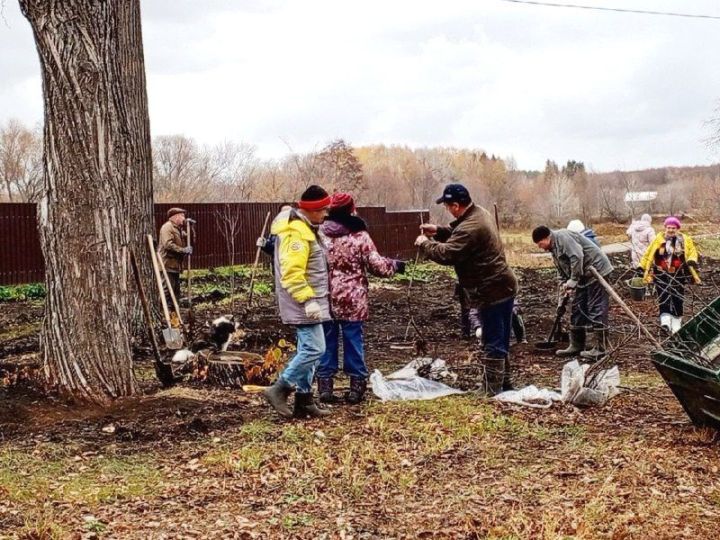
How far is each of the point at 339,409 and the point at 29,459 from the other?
2298mm

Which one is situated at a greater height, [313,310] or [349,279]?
[349,279]

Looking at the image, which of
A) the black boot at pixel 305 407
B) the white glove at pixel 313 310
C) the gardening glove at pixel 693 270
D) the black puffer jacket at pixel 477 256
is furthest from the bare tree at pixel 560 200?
the white glove at pixel 313 310

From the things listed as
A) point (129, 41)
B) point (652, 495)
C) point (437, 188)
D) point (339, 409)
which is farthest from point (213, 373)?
point (437, 188)

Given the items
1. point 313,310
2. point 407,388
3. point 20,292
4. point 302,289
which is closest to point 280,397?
point 313,310

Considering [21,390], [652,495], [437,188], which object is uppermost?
[437,188]

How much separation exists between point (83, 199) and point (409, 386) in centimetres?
304

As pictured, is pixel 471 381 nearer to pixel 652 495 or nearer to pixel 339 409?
pixel 339 409

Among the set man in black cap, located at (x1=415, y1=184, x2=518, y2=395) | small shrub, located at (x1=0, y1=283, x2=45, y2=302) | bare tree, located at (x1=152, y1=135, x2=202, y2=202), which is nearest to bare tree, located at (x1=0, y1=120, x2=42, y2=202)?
bare tree, located at (x1=152, y1=135, x2=202, y2=202)

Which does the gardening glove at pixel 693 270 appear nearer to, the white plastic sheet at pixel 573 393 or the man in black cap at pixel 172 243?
the white plastic sheet at pixel 573 393

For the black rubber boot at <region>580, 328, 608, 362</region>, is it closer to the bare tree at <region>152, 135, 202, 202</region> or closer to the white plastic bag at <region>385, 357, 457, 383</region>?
the white plastic bag at <region>385, 357, 457, 383</region>

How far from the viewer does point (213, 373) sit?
694cm

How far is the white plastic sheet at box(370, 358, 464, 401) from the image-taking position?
6617 millimetres

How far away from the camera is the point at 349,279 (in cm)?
638

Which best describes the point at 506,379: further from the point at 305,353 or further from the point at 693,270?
the point at 693,270
